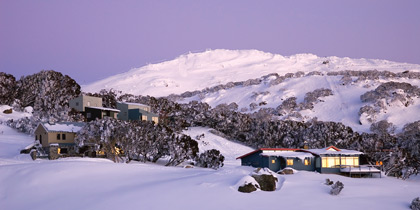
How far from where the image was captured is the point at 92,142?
5650 cm

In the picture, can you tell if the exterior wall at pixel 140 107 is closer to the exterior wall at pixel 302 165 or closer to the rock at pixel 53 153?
the rock at pixel 53 153

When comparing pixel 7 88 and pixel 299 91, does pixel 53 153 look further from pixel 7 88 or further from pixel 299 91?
pixel 299 91

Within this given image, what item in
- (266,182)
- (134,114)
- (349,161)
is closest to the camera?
(266,182)

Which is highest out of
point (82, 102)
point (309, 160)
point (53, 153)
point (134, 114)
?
point (82, 102)

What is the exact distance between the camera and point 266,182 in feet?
100

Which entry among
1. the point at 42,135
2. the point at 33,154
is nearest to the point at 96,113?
the point at 42,135

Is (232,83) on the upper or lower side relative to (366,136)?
upper

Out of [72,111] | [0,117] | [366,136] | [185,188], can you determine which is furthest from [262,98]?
[185,188]

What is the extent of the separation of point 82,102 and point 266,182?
58.2m

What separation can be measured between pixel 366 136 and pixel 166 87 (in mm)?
100285

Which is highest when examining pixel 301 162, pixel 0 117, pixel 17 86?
pixel 17 86

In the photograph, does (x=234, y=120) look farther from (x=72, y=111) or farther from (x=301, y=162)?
(x=301, y=162)

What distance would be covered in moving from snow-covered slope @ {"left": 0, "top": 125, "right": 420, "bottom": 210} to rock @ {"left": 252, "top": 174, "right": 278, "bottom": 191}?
1.89ft

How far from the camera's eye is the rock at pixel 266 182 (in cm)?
3036
